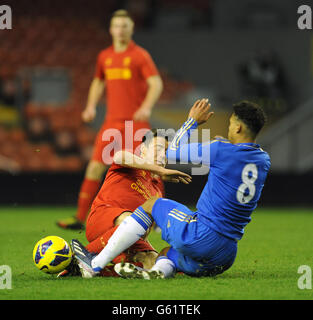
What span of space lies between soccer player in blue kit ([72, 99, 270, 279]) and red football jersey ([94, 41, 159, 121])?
10.2 feet

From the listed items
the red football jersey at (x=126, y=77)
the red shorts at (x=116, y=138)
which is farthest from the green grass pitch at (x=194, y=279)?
the red football jersey at (x=126, y=77)

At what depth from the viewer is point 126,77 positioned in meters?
7.34

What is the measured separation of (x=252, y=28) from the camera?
15.7 metres

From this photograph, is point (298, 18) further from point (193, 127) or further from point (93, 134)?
point (193, 127)

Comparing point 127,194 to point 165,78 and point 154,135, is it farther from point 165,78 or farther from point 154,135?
point 165,78

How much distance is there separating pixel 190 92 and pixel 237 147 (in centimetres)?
1042

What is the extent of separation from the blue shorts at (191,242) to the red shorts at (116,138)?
8.63ft

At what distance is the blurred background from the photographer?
37.0 feet

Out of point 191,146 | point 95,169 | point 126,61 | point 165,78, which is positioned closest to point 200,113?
point 191,146

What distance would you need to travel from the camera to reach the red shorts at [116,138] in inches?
276

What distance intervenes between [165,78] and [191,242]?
11.2 meters

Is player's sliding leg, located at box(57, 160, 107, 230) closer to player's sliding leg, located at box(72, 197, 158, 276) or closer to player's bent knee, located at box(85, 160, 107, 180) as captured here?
player's bent knee, located at box(85, 160, 107, 180)

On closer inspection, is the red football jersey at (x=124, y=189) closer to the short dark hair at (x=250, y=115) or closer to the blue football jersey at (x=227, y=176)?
the blue football jersey at (x=227, y=176)
